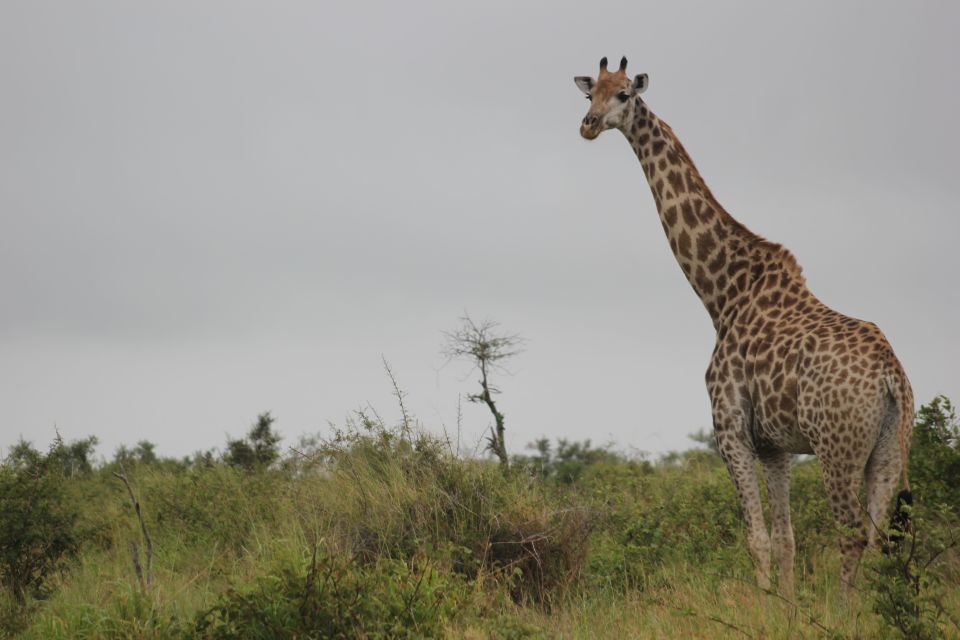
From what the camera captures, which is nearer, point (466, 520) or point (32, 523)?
point (466, 520)

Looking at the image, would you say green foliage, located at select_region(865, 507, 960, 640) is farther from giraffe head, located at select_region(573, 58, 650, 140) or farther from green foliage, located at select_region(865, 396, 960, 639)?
giraffe head, located at select_region(573, 58, 650, 140)

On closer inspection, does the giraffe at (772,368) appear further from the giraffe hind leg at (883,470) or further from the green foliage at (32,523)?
the green foliage at (32,523)

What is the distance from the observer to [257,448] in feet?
66.1

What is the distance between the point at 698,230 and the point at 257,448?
40.6ft

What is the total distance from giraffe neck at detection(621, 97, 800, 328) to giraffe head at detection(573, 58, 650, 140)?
0.15 m

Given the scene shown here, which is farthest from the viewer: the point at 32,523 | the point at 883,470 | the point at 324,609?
the point at 32,523

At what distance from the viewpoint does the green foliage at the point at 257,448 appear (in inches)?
766

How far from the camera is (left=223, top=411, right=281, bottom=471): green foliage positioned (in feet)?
63.8

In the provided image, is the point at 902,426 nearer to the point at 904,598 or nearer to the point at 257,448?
the point at 904,598

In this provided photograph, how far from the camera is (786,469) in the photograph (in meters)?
9.16

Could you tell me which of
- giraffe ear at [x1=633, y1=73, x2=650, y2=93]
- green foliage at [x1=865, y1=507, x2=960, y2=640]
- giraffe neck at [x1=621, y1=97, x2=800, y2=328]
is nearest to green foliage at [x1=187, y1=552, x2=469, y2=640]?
green foliage at [x1=865, y1=507, x2=960, y2=640]

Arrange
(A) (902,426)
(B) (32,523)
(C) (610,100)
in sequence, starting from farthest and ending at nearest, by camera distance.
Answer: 1. (B) (32,523)
2. (C) (610,100)
3. (A) (902,426)

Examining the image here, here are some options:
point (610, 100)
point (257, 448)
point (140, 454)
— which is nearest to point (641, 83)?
point (610, 100)

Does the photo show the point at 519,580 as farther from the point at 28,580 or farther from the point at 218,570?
the point at 28,580
